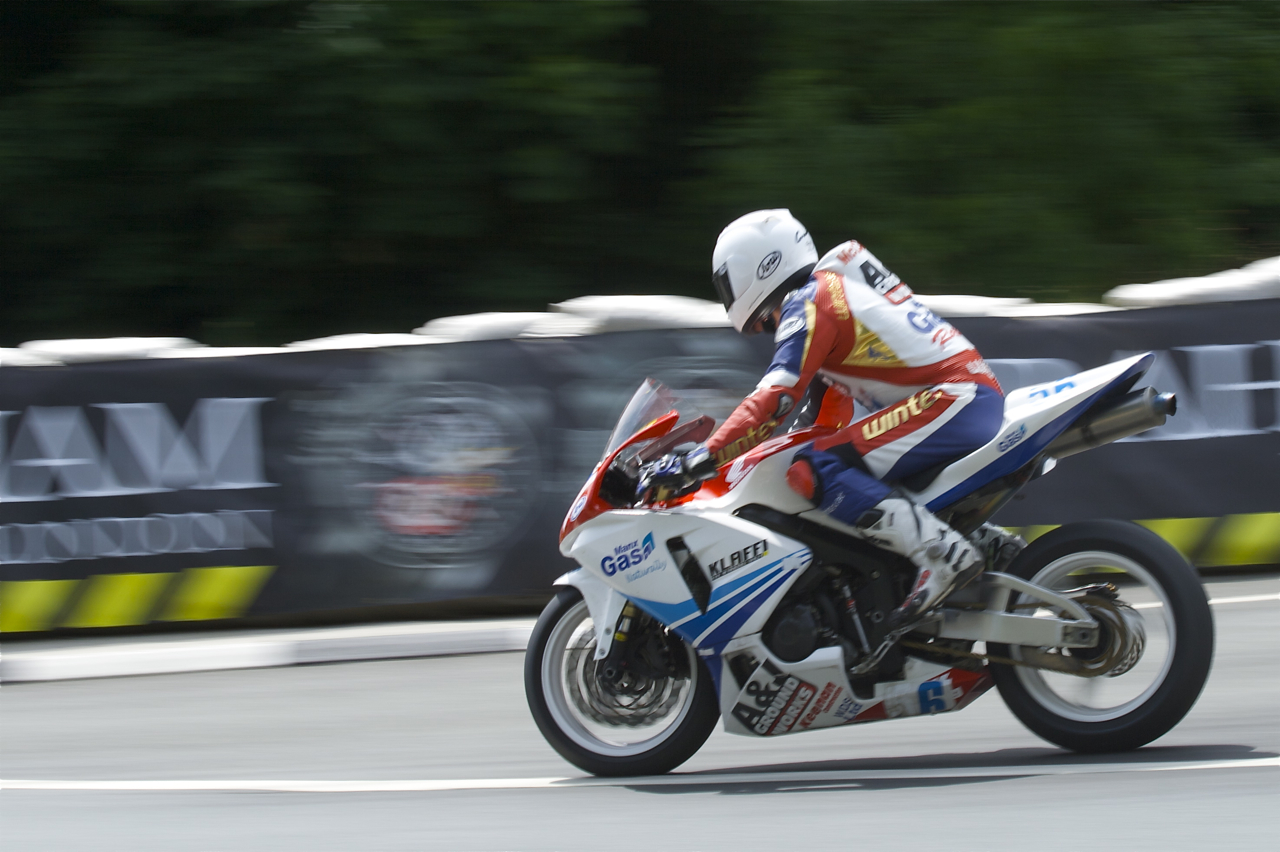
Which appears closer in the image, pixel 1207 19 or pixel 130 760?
pixel 130 760

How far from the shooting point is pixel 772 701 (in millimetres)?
4531

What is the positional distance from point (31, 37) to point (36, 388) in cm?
474

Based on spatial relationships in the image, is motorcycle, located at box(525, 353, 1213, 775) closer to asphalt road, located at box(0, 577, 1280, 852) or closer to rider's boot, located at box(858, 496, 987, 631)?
rider's boot, located at box(858, 496, 987, 631)

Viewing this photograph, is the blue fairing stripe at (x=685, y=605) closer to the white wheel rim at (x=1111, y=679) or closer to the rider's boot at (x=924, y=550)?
the rider's boot at (x=924, y=550)

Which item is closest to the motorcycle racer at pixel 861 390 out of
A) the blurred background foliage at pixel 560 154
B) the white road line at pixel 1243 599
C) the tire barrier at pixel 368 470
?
the tire barrier at pixel 368 470

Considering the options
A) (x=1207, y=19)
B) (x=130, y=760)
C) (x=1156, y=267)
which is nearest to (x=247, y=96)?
(x=130, y=760)

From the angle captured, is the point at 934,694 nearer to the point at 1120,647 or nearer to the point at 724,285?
the point at 1120,647

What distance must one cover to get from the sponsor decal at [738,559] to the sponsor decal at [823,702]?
18.2 inches

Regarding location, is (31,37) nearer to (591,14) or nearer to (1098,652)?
(591,14)

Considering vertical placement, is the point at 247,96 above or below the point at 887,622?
above

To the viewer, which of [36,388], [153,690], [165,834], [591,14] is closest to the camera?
[165,834]

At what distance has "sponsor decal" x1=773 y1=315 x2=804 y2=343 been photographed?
4391 mm

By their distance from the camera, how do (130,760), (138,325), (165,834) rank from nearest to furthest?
(165,834), (130,760), (138,325)

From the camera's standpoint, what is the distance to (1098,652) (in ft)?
14.3
